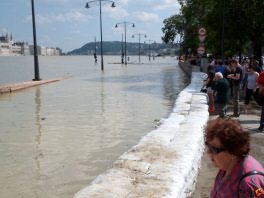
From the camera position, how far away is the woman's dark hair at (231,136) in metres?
2.42

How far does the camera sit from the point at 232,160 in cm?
243

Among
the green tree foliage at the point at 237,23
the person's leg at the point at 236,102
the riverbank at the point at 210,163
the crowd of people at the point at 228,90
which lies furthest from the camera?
the green tree foliage at the point at 237,23

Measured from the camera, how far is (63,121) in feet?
45.6

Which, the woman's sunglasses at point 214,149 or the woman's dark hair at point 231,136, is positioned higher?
the woman's dark hair at point 231,136

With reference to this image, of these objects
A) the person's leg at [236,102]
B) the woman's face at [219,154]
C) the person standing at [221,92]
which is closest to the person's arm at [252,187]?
the woman's face at [219,154]

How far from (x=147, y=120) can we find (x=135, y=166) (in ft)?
28.2

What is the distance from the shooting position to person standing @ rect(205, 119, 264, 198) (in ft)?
7.58

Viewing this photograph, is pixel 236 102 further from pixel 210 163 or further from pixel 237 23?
pixel 237 23

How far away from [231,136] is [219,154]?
0.12m

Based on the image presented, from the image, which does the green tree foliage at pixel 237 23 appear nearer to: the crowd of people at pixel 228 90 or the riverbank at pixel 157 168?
the crowd of people at pixel 228 90

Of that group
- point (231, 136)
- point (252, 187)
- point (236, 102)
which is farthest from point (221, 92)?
point (252, 187)

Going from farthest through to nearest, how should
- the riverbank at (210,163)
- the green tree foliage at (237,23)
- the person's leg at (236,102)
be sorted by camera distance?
the green tree foliage at (237,23) < the person's leg at (236,102) < the riverbank at (210,163)

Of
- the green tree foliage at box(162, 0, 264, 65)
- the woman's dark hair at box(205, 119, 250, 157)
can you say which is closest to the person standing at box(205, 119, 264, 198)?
the woman's dark hair at box(205, 119, 250, 157)

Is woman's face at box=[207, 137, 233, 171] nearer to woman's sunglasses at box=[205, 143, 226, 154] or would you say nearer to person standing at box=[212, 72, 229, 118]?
woman's sunglasses at box=[205, 143, 226, 154]
